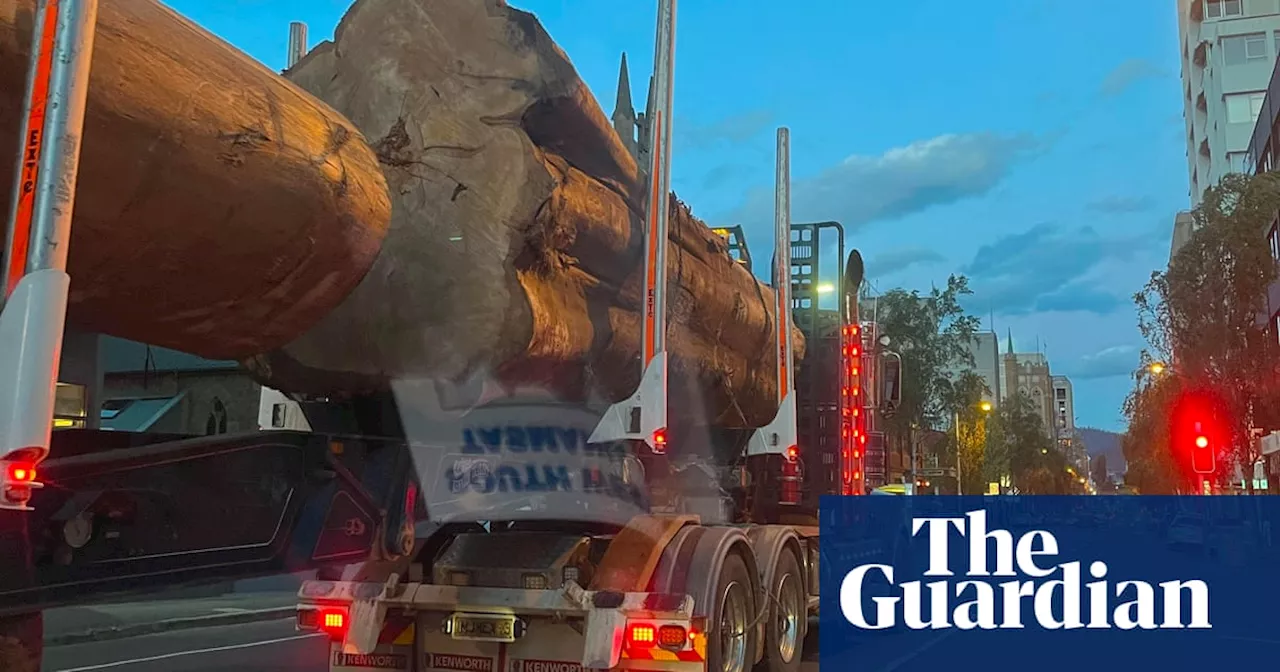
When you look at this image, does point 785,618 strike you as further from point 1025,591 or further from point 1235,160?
point 1235,160

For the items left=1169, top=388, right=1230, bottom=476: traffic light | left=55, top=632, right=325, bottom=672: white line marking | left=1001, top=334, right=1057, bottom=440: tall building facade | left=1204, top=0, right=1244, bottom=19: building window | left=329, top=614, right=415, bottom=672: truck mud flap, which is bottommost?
left=55, top=632, right=325, bottom=672: white line marking

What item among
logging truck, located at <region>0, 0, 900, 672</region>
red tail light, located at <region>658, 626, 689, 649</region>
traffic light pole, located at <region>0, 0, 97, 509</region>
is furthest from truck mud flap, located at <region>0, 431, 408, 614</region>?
red tail light, located at <region>658, 626, 689, 649</region>

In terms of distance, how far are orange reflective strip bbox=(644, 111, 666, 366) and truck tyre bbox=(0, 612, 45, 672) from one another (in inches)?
101

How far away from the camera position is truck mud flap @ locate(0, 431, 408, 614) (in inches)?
127

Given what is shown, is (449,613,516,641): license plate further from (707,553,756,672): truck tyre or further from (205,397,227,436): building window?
(205,397,227,436): building window

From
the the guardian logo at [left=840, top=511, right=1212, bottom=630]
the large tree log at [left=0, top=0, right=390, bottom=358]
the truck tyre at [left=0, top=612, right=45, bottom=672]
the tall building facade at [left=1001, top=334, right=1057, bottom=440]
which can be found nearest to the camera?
the large tree log at [left=0, top=0, right=390, bottom=358]

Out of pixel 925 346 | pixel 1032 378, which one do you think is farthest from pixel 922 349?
pixel 1032 378

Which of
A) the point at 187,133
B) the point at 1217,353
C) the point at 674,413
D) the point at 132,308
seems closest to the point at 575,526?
the point at 674,413

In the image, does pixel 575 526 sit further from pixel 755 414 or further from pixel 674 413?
pixel 755 414

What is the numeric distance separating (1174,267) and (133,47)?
29226 millimetres

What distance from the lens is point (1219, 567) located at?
24.7 meters

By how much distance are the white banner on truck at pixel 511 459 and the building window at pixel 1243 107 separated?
58192mm

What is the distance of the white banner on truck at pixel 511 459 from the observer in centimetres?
479

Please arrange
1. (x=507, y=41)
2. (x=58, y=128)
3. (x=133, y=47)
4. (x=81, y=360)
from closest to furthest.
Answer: (x=58, y=128) < (x=133, y=47) < (x=81, y=360) < (x=507, y=41)
